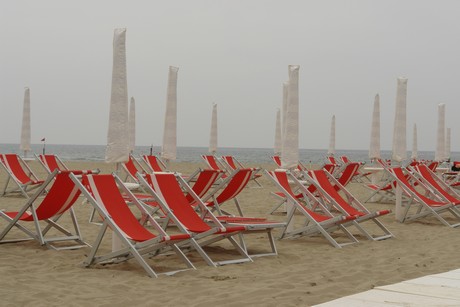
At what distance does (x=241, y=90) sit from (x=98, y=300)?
2874 centimetres

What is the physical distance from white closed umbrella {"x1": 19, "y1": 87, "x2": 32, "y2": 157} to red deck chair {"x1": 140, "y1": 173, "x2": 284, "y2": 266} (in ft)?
24.2

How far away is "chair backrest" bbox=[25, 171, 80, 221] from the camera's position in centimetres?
518

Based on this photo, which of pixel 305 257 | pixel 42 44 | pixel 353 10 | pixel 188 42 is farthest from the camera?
pixel 188 42

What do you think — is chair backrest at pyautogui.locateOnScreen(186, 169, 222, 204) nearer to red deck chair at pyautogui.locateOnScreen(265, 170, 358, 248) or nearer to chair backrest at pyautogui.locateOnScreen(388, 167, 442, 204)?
red deck chair at pyautogui.locateOnScreen(265, 170, 358, 248)

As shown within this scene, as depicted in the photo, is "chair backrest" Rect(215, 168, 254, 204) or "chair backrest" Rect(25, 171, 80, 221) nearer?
"chair backrest" Rect(25, 171, 80, 221)

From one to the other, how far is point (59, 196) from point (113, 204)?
0.60m

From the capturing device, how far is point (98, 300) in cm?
369

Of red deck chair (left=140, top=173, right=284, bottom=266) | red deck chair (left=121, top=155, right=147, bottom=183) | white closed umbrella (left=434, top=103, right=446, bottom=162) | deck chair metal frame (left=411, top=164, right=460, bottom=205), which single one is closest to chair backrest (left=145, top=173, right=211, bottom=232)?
red deck chair (left=140, top=173, right=284, bottom=266)

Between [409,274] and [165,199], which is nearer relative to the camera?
[409,274]

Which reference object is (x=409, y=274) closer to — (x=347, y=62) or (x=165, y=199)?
(x=165, y=199)

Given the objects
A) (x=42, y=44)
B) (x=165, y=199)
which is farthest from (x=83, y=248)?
(x=42, y=44)

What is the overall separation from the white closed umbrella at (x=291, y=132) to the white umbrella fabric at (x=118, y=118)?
7.18ft

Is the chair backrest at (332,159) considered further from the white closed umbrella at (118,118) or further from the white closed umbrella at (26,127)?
the white closed umbrella at (118,118)

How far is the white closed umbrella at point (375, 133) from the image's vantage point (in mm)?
12513
